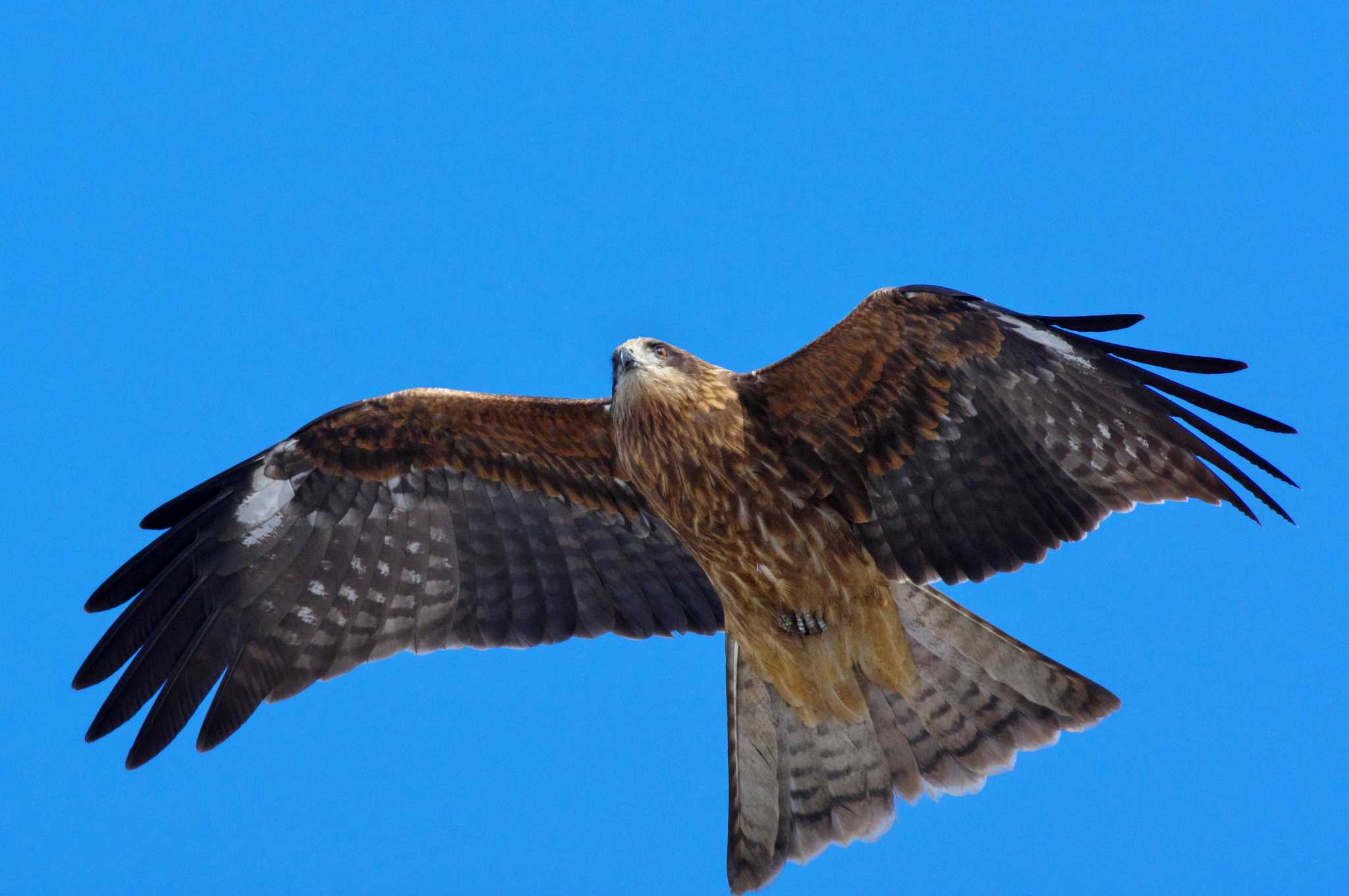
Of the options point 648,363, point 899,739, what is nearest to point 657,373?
point 648,363

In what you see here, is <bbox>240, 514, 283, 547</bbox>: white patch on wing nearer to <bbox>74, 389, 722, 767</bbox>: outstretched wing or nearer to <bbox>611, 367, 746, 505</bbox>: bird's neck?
<bbox>74, 389, 722, 767</bbox>: outstretched wing

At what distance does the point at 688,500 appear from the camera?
17.6 ft

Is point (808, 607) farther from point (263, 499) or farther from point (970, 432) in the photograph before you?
point (263, 499)

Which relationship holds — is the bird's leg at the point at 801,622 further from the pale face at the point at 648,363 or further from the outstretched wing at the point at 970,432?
the pale face at the point at 648,363

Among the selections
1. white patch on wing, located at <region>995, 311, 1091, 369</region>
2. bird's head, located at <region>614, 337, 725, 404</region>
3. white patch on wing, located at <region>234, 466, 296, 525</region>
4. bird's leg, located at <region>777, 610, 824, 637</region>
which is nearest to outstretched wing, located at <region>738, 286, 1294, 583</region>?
white patch on wing, located at <region>995, 311, 1091, 369</region>

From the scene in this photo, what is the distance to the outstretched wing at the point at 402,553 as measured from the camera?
5777 mm

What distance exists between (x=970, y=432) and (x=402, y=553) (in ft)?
8.79

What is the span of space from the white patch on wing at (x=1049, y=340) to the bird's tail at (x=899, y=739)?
4.03 feet

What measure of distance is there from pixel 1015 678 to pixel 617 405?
206 centimetres

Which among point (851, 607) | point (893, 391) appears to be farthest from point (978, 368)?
point (851, 607)

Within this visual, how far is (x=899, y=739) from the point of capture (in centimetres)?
575

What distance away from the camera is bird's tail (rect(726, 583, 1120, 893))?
5.63 meters

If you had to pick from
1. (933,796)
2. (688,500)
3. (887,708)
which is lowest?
(933,796)

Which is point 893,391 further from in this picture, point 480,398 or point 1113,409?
point 480,398
